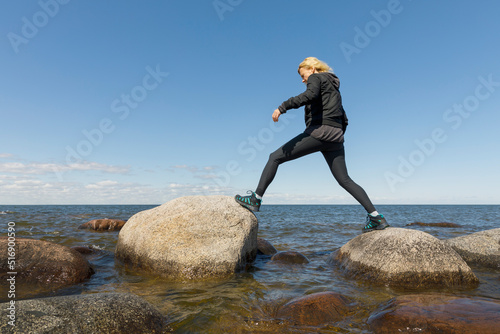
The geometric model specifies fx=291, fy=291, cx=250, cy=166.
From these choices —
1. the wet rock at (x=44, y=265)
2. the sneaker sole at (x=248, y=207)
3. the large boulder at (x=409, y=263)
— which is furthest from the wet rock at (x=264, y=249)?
the wet rock at (x=44, y=265)

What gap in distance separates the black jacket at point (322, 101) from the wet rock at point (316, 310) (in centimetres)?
241

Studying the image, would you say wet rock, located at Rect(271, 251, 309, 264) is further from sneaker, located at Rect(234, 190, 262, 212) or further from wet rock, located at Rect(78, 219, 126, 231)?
wet rock, located at Rect(78, 219, 126, 231)

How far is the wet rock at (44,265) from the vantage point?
154 inches

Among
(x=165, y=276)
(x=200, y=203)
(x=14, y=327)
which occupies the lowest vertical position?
(x=165, y=276)

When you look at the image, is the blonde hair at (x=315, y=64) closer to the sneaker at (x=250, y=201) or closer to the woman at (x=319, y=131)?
the woman at (x=319, y=131)

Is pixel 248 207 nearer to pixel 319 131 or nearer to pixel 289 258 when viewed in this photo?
pixel 289 258

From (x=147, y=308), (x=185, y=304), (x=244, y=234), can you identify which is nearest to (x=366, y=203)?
(x=244, y=234)

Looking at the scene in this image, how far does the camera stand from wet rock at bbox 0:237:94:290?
3.92 m

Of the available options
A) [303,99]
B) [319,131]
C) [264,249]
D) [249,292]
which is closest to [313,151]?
[319,131]

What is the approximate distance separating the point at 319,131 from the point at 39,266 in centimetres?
443

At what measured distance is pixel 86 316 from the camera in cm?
225

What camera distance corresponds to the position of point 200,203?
504 centimetres

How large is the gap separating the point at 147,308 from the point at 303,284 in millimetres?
2255

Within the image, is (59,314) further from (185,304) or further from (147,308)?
(185,304)
